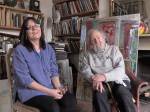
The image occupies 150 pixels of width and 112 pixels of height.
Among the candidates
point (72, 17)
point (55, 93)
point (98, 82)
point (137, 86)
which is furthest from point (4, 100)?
point (72, 17)

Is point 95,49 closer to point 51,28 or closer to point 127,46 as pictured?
point 127,46

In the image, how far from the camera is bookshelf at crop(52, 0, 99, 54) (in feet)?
12.8

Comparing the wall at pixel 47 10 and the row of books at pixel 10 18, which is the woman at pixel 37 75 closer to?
the row of books at pixel 10 18

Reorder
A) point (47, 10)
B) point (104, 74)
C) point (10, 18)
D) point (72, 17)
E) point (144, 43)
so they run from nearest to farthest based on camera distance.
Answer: point (104, 74) → point (144, 43) → point (10, 18) → point (72, 17) → point (47, 10)

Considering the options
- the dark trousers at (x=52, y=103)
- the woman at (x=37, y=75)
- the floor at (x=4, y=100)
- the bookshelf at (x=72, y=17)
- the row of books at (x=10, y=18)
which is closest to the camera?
the dark trousers at (x=52, y=103)

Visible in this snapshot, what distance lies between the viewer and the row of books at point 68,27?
3.98 meters

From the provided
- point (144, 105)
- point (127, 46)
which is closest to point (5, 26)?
point (127, 46)

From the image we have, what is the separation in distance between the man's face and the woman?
44 centimetres

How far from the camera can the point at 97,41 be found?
98.2 inches

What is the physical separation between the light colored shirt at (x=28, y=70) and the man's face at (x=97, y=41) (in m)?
0.50

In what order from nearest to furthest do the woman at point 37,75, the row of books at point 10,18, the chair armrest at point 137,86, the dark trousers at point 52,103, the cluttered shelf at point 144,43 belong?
1. the dark trousers at point 52,103
2. the woman at point 37,75
3. the chair armrest at point 137,86
4. the cluttered shelf at point 144,43
5. the row of books at point 10,18

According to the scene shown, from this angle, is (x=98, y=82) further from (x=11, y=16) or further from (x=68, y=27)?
(x=11, y=16)

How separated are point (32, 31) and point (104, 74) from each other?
0.78 metres

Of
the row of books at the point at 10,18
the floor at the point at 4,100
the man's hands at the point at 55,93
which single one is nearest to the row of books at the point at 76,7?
the row of books at the point at 10,18
